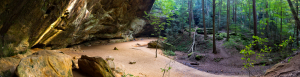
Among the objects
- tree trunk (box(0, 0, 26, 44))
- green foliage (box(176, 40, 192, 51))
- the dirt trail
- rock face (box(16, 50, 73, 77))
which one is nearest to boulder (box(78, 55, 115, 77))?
the dirt trail

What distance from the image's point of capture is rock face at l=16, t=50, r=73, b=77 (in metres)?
3.05

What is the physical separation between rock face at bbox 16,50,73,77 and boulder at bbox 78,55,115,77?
0.95m

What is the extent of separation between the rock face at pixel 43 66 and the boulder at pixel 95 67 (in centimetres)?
95

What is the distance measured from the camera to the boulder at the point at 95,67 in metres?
5.08

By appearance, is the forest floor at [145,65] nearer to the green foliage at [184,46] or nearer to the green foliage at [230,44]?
the green foliage at [184,46]

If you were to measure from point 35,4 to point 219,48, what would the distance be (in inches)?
649

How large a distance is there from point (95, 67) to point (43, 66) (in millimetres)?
1802

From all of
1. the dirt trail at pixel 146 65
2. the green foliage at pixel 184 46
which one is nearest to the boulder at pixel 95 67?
the dirt trail at pixel 146 65

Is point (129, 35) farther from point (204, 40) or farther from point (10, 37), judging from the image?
point (10, 37)

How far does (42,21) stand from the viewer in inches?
197

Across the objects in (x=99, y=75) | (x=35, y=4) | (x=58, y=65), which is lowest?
(x=99, y=75)

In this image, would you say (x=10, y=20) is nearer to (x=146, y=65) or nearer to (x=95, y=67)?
(x=95, y=67)

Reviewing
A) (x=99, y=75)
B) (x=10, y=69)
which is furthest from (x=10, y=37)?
(x=99, y=75)

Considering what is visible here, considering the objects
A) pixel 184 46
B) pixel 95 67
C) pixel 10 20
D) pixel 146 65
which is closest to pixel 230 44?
pixel 184 46
